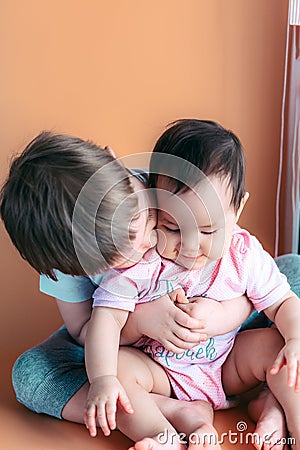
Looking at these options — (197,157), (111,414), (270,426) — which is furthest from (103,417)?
(197,157)

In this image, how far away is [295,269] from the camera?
4.34 feet

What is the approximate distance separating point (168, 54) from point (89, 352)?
79 cm

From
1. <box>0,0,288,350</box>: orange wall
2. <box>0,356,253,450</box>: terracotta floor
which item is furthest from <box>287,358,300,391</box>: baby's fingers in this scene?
<box>0,0,288,350</box>: orange wall

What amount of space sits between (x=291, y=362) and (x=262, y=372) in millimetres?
111

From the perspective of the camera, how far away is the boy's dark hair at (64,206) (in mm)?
892

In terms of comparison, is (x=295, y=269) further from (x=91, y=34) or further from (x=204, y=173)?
(x=91, y=34)

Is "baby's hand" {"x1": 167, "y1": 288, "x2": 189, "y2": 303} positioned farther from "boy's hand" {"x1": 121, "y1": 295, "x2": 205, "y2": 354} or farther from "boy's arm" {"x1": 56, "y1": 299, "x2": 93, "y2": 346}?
"boy's arm" {"x1": 56, "y1": 299, "x2": 93, "y2": 346}

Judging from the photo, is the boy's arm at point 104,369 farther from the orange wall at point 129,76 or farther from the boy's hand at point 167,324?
the orange wall at point 129,76

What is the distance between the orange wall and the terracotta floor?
1.06 feet

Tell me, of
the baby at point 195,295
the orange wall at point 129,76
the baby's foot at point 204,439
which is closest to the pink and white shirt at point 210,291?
the baby at point 195,295

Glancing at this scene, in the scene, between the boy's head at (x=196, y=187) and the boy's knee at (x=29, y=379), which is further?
the boy's knee at (x=29, y=379)

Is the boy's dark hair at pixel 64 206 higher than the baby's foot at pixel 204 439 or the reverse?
higher

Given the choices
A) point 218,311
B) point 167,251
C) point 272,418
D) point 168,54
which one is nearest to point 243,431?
point 272,418

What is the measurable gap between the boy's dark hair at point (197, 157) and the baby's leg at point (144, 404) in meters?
0.27
